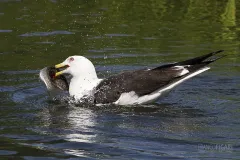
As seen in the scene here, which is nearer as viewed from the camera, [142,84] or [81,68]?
[142,84]

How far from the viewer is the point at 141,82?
34.2 feet

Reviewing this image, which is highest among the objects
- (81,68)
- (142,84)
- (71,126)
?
(81,68)

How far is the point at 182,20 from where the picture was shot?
16.2 metres

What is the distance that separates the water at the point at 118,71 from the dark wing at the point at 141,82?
25 centimetres

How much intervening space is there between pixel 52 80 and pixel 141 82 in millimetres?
1411

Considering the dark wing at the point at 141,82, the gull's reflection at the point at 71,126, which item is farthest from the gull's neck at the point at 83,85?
the gull's reflection at the point at 71,126

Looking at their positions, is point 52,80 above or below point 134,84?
above

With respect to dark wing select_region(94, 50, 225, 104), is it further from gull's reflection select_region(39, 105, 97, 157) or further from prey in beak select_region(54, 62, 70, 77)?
prey in beak select_region(54, 62, 70, 77)

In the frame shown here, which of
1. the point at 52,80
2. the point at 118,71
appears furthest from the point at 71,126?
the point at 118,71

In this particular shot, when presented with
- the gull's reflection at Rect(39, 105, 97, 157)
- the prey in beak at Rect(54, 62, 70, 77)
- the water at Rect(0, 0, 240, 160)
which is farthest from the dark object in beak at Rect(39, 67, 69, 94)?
the gull's reflection at Rect(39, 105, 97, 157)

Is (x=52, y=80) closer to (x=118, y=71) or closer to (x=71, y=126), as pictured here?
(x=118, y=71)

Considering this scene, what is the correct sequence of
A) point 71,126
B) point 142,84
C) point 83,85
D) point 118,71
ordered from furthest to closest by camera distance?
point 118,71
point 83,85
point 142,84
point 71,126

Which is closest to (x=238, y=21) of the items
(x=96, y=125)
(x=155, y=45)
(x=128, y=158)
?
(x=155, y=45)

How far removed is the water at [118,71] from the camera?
8.31 metres
